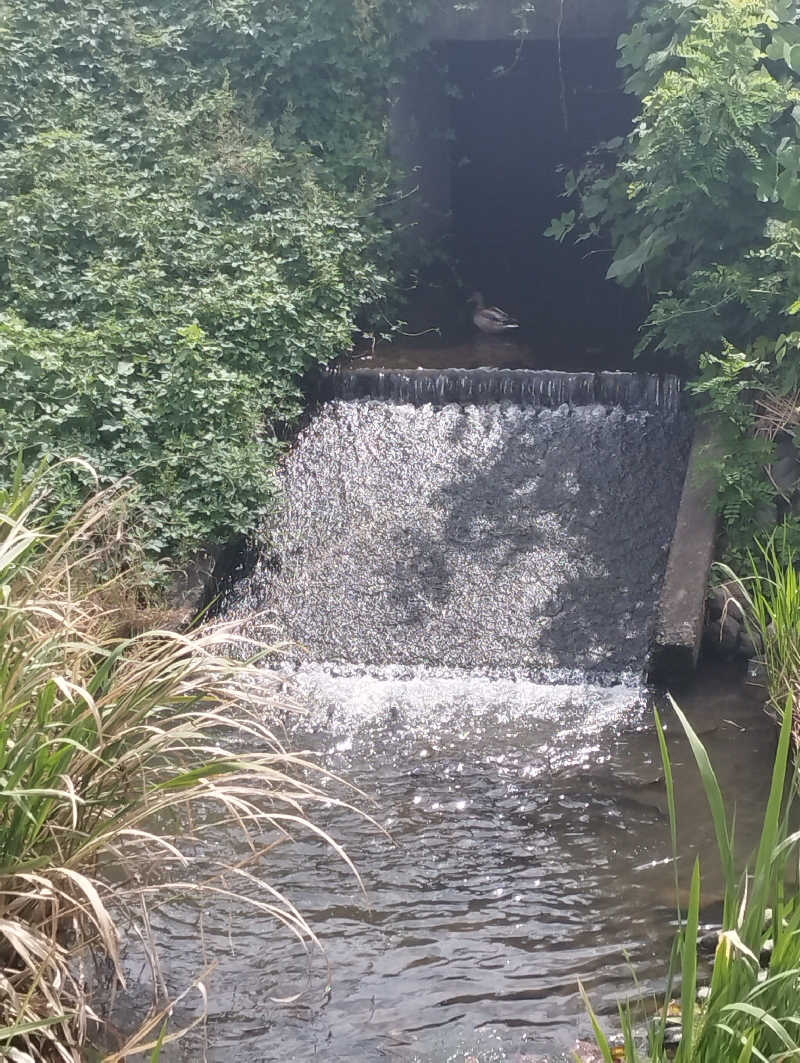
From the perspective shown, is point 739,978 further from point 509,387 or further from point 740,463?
point 509,387

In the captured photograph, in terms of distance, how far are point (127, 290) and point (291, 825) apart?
149 inches

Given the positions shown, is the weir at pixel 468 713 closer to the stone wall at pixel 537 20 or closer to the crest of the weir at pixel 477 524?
the crest of the weir at pixel 477 524

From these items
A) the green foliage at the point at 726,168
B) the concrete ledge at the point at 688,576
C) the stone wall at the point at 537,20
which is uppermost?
the stone wall at the point at 537,20

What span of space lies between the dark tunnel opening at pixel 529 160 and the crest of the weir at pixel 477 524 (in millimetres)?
1957

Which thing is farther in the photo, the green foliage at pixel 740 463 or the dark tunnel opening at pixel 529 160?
the dark tunnel opening at pixel 529 160

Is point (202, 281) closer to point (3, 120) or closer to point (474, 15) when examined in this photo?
point (3, 120)

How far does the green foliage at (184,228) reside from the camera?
5922 mm

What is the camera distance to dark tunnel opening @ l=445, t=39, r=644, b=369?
9.12 meters

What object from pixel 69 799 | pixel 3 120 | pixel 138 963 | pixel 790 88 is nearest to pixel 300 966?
pixel 138 963

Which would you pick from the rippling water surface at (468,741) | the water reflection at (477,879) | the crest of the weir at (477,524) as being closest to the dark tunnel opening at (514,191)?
the crest of the weir at (477,524)

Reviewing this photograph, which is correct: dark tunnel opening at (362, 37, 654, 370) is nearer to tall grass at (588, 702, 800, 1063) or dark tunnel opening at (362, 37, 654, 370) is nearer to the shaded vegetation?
the shaded vegetation

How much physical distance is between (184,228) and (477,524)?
3.11 m

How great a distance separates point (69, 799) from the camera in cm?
269

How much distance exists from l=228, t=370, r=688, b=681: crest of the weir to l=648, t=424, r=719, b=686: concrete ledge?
0.24 metres
